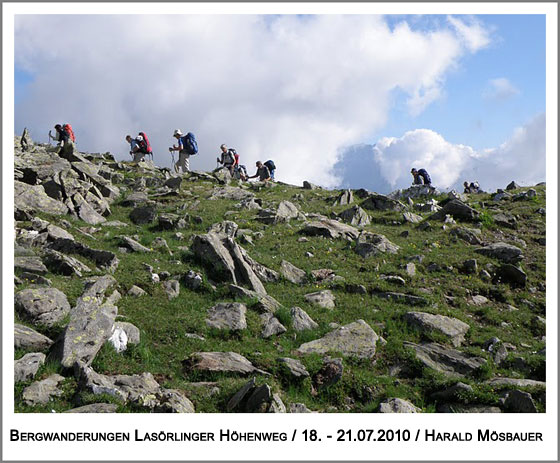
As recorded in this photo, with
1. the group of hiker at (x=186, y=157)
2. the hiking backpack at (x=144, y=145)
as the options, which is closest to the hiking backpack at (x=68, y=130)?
the group of hiker at (x=186, y=157)

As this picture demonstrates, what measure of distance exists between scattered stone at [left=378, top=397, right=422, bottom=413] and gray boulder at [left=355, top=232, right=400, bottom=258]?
10.6m

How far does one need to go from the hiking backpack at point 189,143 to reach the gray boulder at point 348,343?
2636cm

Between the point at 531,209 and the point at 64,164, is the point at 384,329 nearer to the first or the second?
the point at 531,209

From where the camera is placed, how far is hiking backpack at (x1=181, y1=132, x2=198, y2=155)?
35219 mm

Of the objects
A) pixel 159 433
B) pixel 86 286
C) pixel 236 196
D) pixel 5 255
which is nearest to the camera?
pixel 159 433

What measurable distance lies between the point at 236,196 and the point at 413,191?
14.3 metres

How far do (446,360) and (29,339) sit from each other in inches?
421

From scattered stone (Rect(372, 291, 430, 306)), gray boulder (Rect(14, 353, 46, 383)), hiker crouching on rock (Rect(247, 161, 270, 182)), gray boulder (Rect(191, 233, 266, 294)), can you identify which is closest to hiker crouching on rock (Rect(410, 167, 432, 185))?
hiker crouching on rock (Rect(247, 161, 270, 182))

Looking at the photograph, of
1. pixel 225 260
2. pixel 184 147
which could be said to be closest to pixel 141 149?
pixel 184 147

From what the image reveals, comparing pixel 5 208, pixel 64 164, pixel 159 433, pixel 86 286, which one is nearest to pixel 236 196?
pixel 64 164

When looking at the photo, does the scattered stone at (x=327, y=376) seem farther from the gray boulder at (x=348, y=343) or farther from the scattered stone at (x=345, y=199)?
the scattered stone at (x=345, y=199)

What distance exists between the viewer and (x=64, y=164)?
25734 mm

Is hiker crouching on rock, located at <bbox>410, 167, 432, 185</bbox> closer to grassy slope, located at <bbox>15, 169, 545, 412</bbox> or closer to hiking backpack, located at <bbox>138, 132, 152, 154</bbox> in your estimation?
grassy slope, located at <bbox>15, 169, 545, 412</bbox>

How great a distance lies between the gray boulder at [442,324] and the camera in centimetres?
1331
